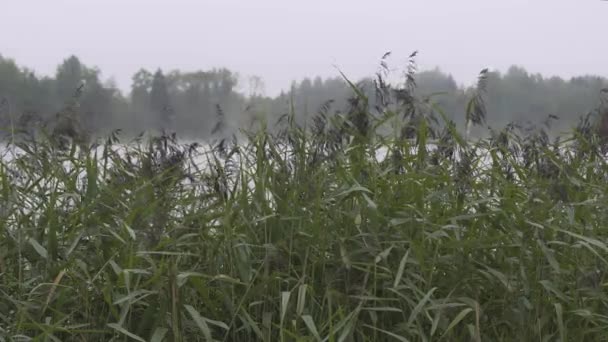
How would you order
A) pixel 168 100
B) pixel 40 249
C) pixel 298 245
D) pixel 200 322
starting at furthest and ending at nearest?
pixel 168 100 → pixel 298 245 → pixel 40 249 → pixel 200 322

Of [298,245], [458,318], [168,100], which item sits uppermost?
[168,100]

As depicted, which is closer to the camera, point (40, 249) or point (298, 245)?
point (40, 249)

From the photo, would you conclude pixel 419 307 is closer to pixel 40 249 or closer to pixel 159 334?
pixel 159 334

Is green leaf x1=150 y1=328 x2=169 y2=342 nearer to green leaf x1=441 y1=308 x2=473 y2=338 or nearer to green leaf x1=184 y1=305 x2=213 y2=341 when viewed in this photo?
green leaf x1=184 y1=305 x2=213 y2=341

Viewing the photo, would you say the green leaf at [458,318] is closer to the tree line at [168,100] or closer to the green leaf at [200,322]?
the green leaf at [200,322]

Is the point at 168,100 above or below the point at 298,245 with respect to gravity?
above

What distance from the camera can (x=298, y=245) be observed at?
2.20 meters

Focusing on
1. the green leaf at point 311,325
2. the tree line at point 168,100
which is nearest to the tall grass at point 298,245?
the green leaf at point 311,325

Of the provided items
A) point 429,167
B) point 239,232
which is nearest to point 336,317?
point 239,232

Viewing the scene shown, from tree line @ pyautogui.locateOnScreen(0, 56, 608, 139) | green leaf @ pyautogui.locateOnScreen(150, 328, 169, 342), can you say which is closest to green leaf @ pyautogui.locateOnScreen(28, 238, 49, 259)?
green leaf @ pyautogui.locateOnScreen(150, 328, 169, 342)

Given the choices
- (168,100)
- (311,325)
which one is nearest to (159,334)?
(311,325)

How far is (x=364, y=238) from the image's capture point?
2.21 m

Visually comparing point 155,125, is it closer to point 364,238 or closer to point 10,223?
point 10,223

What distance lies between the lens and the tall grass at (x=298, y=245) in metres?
2.10
